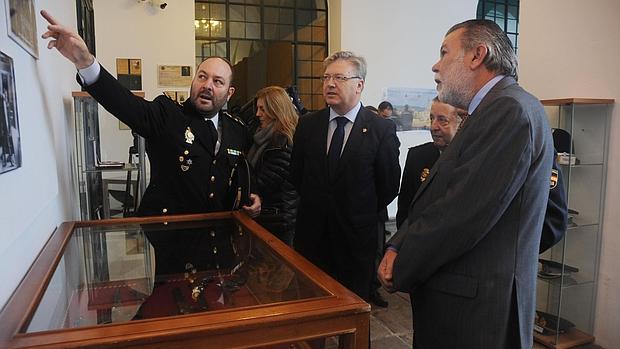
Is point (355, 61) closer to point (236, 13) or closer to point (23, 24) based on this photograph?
point (23, 24)

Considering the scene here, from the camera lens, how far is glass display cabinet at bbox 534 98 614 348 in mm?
2930

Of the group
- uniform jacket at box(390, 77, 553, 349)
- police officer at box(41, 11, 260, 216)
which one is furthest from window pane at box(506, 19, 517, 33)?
uniform jacket at box(390, 77, 553, 349)

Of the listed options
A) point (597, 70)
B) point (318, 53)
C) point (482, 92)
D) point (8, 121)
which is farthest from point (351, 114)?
point (318, 53)

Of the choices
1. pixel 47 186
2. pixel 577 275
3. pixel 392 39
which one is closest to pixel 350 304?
pixel 47 186

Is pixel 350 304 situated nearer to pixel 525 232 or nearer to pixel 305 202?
pixel 525 232

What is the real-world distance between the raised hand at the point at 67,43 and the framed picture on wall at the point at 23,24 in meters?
0.04

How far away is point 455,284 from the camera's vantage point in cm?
140

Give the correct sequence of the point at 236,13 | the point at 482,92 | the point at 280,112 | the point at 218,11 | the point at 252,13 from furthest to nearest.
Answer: the point at 252,13 → the point at 236,13 → the point at 218,11 → the point at 280,112 → the point at 482,92

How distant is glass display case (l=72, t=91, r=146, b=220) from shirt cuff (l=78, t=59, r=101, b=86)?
3.59 ft

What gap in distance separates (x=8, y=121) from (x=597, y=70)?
3.10m

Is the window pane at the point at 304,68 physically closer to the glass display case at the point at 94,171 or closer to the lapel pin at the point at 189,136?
the glass display case at the point at 94,171

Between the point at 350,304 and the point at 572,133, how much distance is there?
2642 mm

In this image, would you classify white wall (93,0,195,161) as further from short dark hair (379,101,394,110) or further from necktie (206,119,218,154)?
necktie (206,119,218,154)

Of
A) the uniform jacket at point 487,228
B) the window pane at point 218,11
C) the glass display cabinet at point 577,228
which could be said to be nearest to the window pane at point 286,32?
the window pane at point 218,11
